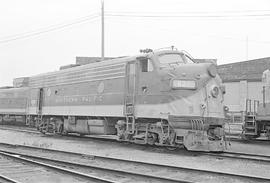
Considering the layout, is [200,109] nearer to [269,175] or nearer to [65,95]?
[269,175]

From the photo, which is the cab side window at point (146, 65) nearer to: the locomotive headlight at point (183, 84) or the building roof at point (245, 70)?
the locomotive headlight at point (183, 84)

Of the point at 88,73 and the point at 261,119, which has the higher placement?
the point at 88,73

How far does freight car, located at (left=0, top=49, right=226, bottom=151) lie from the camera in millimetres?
12125

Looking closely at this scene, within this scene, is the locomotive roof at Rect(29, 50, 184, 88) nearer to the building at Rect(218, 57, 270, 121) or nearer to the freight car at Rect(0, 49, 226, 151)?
the freight car at Rect(0, 49, 226, 151)

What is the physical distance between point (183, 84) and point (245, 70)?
1923 centimetres

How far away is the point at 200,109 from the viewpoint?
39.6 feet

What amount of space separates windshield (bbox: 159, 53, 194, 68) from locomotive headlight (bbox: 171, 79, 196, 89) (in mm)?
966

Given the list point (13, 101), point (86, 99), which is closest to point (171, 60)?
point (86, 99)

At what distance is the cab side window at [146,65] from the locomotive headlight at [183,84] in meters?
1.22

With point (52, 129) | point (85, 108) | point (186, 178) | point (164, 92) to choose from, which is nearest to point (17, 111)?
point (52, 129)

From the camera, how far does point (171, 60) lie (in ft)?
44.1

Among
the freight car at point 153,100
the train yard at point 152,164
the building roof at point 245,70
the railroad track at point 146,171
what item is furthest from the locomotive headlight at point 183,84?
the building roof at point 245,70

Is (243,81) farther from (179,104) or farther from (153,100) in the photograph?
(179,104)

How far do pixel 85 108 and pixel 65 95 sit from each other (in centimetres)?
214
